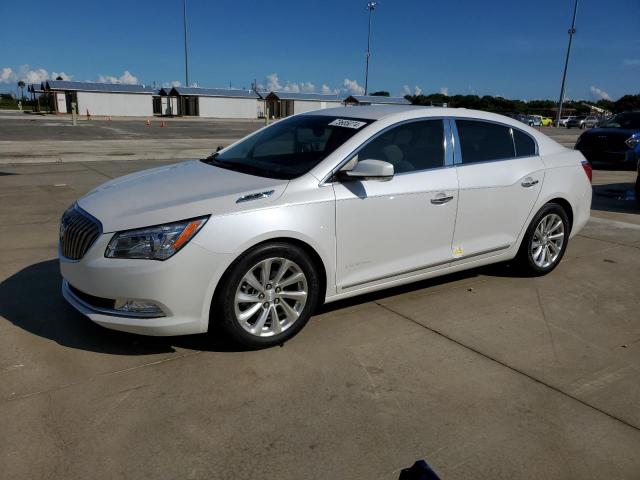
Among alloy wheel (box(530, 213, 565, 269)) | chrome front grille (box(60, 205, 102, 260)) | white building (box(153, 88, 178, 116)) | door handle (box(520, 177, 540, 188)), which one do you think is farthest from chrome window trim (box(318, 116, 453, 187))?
white building (box(153, 88, 178, 116))

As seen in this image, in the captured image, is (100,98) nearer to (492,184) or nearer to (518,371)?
(492,184)

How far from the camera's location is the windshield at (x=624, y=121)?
1545cm

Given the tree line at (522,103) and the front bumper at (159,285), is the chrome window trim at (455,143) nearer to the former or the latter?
the front bumper at (159,285)

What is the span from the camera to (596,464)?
2.60 meters

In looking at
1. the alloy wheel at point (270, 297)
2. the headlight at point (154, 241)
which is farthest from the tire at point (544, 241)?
the headlight at point (154, 241)

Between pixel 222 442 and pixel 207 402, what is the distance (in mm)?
383

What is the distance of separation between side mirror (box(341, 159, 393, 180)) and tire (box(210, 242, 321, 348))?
657 mm

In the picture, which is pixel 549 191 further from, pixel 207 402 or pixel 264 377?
pixel 207 402

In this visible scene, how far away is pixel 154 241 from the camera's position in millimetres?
3238

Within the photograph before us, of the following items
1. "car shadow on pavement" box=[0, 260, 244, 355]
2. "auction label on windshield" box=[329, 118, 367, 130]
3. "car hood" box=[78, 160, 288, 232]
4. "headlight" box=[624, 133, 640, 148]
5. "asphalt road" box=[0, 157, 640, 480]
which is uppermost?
"auction label on windshield" box=[329, 118, 367, 130]

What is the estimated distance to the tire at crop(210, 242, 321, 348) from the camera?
3400 millimetres

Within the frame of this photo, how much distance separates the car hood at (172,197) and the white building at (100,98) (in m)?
53.7

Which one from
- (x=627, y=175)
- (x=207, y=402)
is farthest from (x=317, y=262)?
(x=627, y=175)

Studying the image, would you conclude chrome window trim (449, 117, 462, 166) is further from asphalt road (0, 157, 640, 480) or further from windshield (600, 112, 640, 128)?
windshield (600, 112, 640, 128)
